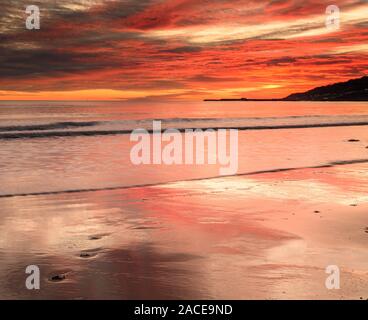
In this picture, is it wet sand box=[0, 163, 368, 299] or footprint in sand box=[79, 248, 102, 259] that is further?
footprint in sand box=[79, 248, 102, 259]

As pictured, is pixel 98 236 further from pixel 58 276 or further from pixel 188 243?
pixel 58 276

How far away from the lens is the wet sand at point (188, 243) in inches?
213

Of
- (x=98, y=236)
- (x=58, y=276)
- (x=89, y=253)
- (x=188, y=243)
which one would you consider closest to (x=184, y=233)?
(x=188, y=243)

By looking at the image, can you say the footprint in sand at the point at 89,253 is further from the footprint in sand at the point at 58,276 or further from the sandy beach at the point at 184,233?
the footprint in sand at the point at 58,276

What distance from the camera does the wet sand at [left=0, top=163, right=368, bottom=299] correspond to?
5.42 m

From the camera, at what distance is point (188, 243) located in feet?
23.6

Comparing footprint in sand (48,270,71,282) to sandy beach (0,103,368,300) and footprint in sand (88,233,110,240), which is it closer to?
sandy beach (0,103,368,300)

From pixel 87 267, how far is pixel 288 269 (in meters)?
2.51

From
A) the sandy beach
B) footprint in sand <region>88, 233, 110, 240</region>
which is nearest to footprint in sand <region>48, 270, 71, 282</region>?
the sandy beach

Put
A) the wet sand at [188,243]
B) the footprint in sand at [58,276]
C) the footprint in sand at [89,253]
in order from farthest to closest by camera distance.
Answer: the footprint in sand at [89,253] → the footprint in sand at [58,276] → the wet sand at [188,243]

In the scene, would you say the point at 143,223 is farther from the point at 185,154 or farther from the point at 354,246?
the point at 185,154

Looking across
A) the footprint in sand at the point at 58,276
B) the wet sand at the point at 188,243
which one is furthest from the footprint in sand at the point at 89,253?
the footprint in sand at the point at 58,276
